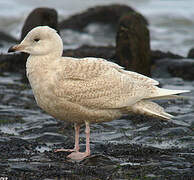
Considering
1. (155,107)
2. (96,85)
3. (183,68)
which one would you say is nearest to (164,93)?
(155,107)

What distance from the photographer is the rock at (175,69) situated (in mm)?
19016

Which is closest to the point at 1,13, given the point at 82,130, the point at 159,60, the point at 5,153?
the point at 159,60

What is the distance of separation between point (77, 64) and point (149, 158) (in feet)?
6.37

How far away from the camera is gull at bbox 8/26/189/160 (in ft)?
30.1

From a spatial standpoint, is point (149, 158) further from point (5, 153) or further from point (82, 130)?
point (82, 130)

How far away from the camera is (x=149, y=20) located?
35781mm

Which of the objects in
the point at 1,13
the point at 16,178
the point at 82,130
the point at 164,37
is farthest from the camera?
the point at 1,13

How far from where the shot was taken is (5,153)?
950 centimetres

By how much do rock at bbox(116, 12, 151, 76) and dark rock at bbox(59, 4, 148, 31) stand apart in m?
12.1

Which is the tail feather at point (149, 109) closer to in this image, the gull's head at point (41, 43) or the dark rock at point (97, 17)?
the gull's head at point (41, 43)

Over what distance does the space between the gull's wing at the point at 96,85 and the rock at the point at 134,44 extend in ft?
28.2

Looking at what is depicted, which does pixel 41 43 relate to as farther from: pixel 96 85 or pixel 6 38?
pixel 6 38

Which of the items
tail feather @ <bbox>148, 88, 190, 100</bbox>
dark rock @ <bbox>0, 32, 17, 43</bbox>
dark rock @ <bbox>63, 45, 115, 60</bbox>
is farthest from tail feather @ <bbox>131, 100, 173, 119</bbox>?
dark rock @ <bbox>0, 32, 17, 43</bbox>

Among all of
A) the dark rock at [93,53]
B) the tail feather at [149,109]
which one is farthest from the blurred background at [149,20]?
the tail feather at [149,109]
